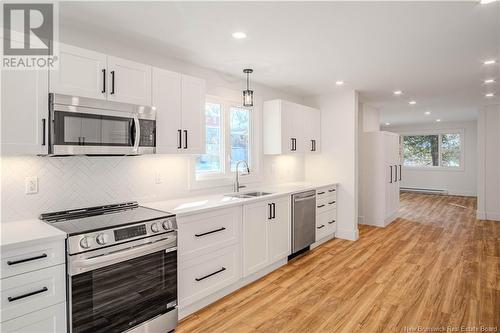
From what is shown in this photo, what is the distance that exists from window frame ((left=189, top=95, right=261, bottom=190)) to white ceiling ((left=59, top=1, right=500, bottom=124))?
431mm

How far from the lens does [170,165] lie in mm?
3221

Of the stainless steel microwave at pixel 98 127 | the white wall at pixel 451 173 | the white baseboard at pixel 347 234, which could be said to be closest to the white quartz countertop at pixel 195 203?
the stainless steel microwave at pixel 98 127

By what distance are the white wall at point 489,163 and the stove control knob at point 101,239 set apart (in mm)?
7590

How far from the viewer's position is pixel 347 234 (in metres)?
5.08

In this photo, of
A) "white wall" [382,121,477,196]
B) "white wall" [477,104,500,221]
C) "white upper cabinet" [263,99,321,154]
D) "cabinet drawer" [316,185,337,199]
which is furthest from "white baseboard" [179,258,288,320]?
"white wall" [382,121,477,196]

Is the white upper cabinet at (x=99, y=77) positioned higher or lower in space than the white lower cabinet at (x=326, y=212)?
higher

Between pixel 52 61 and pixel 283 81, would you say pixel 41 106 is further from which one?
pixel 283 81

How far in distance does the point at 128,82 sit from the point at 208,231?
4.85ft

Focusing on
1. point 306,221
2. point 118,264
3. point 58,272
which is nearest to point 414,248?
point 306,221

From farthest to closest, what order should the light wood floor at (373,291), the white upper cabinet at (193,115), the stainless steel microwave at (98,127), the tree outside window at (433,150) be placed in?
1. the tree outside window at (433,150)
2. the white upper cabinet at (193,115)
3. the light wood floor at (373,291)
4. the stainless steel microwave at (98,127)

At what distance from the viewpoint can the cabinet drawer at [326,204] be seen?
15.1ft

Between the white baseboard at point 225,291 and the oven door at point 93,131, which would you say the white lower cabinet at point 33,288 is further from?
the white baseboard at point 225,291

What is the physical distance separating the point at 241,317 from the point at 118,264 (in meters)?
1.22

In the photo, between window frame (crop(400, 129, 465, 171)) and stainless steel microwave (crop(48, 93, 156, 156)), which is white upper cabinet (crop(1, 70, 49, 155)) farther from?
window frame (crop(400, 129, 465, 171))
